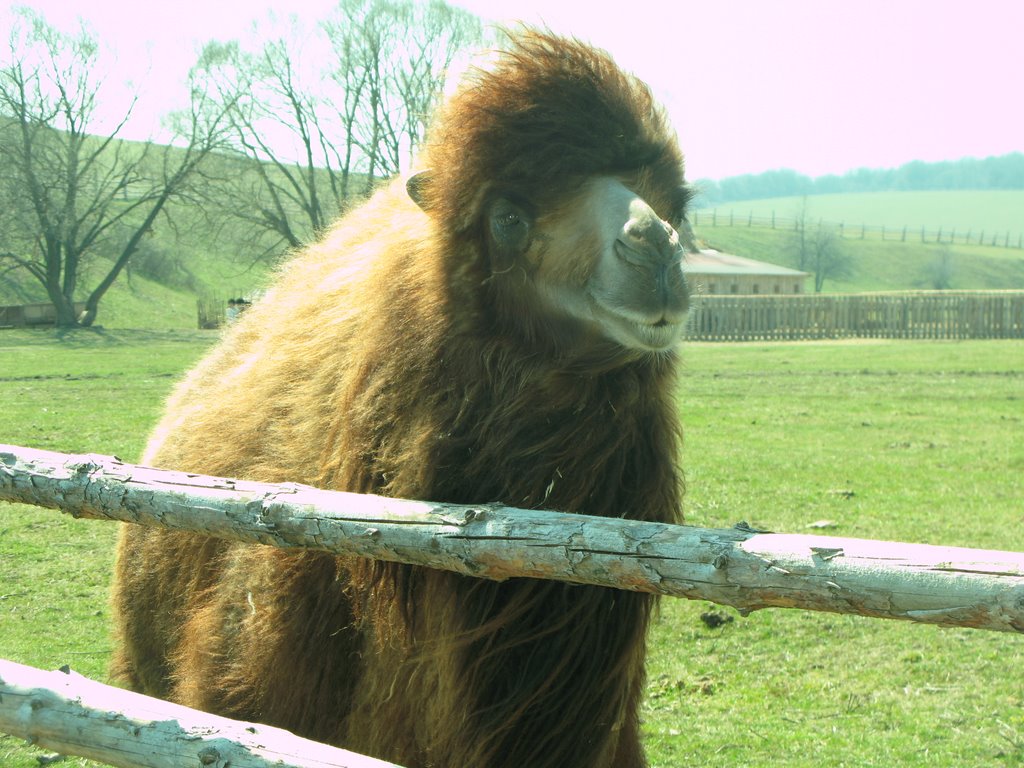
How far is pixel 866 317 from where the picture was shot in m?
40.2

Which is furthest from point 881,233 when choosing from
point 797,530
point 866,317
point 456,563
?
point 456,563

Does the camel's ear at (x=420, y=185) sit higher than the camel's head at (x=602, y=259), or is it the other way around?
the camel's ear at (x=420, y=185)

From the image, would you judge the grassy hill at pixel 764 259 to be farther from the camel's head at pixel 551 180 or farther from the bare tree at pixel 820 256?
the camel's head at pixel 551 180

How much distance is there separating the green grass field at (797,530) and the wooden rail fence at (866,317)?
18.0 meters

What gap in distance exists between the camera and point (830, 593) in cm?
196

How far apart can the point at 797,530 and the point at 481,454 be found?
6.49m

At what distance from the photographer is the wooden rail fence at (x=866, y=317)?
38.1m

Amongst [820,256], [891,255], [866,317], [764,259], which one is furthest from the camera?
[891,255]

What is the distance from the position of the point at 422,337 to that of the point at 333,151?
1789 inches

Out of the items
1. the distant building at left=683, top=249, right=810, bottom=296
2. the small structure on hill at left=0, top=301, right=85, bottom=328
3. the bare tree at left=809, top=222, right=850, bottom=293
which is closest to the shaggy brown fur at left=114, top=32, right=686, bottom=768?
the small structure on hill at left=0, top=301, right=85, bottom=328

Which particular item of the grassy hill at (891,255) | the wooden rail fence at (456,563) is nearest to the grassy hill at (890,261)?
the grassy hill at (891,255)

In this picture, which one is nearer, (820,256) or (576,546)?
(576,546)

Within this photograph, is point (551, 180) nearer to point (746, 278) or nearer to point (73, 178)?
point (73, 178)

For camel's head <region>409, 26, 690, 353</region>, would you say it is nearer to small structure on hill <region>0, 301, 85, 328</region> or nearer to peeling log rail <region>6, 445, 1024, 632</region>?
peeling log rail <region>6, 445, 1024, 632</region>
